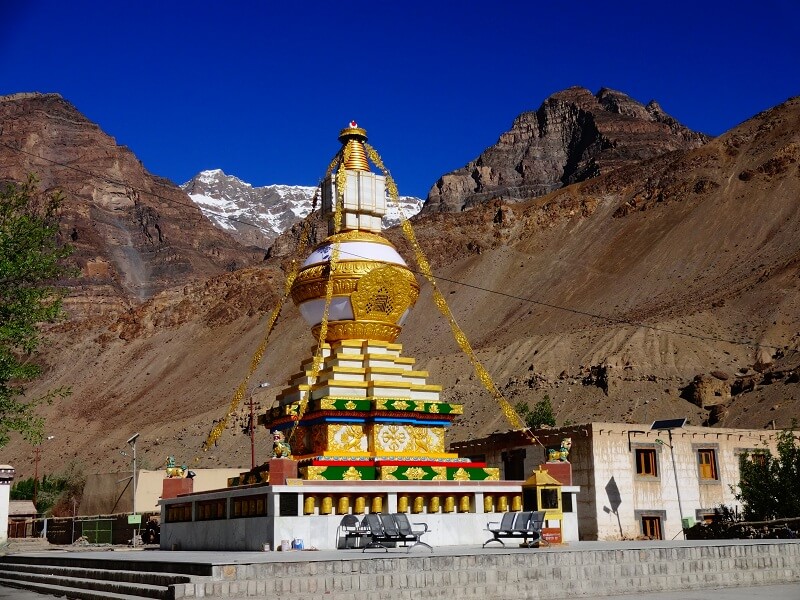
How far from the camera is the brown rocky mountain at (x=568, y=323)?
70375mm

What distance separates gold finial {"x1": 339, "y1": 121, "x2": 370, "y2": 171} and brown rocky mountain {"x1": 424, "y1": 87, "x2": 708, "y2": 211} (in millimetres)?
140750

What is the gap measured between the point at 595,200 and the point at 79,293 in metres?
92.9

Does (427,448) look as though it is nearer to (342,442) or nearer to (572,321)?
(342,442)

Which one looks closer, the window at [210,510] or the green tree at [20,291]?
the green tree at [20,291]

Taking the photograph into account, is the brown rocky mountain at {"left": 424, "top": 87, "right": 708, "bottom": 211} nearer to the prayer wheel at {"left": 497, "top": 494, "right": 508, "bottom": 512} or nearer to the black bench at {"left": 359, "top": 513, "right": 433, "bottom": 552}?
the prayer wheel at {"left": 497, "top": 494, "right": 508, "bottom": 512}

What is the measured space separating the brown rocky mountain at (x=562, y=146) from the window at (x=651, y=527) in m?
136

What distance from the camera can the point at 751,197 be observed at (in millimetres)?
102000

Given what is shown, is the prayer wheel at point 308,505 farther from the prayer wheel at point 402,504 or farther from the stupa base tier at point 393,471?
the prayer wheel at point 402,504

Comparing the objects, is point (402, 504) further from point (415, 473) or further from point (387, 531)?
point (387, 531)

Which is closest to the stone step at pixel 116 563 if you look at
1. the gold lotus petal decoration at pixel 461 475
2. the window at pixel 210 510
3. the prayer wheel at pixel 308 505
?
the window at pixel 210 510

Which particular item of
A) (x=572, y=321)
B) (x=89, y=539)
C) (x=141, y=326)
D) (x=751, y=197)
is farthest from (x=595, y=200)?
(x=89, y=539)

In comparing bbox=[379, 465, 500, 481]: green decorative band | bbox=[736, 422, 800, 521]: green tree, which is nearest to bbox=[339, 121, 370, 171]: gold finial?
bbox=[379, 465, 500, 481]: green decorative band

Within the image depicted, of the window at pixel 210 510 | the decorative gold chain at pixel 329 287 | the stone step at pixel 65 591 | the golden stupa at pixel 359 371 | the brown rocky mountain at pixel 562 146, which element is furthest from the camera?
the brown rocky mountain at pixel 562 146

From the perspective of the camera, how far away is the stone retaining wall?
14.3 m
